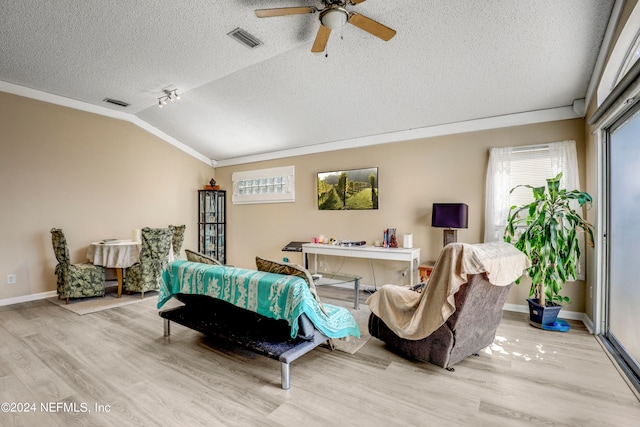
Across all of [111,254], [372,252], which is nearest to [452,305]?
[372,252]

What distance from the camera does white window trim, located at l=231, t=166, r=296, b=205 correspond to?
Answer: 609 centimetres

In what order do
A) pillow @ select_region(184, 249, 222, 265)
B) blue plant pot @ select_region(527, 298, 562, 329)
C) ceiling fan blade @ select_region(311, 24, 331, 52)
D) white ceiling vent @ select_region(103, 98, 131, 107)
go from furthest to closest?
1. white ceiling vent @ select_region(103, 98, 131, 107)
2. blue plant pot @ select_region(527, 298, 562, 329)
3. pillow @ select_region(184, 249, 222, 265)
4. ceiling fan blade @ select_region(311, 24, 331, 52)

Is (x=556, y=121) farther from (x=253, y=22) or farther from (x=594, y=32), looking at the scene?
(x=253, y=22)

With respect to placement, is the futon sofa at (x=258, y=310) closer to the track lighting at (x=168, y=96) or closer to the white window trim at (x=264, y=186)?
the track lighting at (x=168, y=96)

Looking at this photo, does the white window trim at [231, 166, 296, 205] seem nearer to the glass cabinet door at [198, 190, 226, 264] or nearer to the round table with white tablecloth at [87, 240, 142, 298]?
the glass cabinet door at [198, 190, 226, 264]

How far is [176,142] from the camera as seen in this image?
6.36m

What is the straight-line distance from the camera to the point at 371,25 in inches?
93.4

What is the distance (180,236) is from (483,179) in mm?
4921

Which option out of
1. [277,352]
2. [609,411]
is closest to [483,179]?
[609,411]

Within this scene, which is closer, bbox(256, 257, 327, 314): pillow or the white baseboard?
bbox(256, 257, 327, 314): pillow

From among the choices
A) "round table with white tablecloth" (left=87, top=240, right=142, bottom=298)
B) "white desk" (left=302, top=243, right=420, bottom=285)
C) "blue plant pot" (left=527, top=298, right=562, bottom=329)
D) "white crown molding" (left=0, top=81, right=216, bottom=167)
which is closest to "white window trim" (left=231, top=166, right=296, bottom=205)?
"white crown molding" (left=0, top=81, right=216, bottom=167)

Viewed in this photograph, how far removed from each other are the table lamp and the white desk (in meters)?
0.54

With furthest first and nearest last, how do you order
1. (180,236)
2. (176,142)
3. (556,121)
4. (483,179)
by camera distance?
(176,142)
(180,236)
(483,179)
(556,121)

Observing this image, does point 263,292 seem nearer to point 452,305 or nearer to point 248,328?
point 248,328
